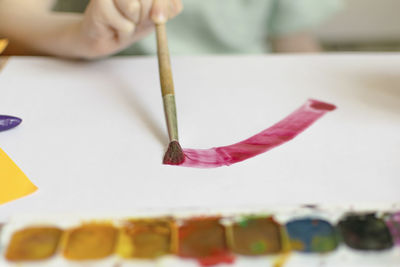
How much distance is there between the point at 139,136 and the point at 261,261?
155 millimetres

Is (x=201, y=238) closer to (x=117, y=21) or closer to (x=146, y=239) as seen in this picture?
(x=146, y=239)

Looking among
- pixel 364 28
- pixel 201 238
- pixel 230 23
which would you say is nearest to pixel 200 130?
pixel 201 238

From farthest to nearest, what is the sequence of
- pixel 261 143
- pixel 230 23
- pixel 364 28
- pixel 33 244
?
1. pixel 364 28
2. pixel 230 23
3. pixel 261 143
4. pixel 33 244

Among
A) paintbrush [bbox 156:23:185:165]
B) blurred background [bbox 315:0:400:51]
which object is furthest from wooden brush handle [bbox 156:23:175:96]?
blurred background [bbox 315:0:400:51]

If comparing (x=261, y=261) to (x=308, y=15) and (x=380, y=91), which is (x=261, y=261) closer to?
(x=380, y=91)

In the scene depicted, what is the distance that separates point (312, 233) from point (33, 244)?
156 mm

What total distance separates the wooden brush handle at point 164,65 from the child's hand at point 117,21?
0.6 inches

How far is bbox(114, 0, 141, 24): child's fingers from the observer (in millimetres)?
406

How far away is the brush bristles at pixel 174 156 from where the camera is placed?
1.09ft

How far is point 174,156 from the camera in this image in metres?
0.33

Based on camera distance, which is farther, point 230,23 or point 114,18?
point 230,23

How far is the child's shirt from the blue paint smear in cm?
39

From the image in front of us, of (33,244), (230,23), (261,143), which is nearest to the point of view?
(33,244)

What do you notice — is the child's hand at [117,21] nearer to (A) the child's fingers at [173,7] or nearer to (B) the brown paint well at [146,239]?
(A) the child's fingers at [173,7]
